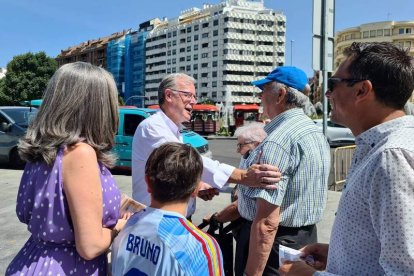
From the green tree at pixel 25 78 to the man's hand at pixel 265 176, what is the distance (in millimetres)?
60972

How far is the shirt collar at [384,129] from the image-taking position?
131cm

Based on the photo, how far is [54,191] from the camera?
1.63 meters

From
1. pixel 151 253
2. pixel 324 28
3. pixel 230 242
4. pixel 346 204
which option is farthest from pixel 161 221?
pixel 324 28

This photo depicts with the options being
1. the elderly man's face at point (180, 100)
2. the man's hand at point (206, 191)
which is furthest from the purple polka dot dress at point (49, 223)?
the elderly man's face at point (180, 100)

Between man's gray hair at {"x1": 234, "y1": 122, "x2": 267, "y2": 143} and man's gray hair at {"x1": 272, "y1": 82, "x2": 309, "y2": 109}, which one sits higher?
man's gray hair at {"x1": 272, "y1": 82, "x2": 309, "y2": 109}

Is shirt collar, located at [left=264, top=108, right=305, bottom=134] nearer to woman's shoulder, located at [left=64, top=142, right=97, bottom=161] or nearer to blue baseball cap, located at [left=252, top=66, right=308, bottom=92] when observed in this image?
blue baseball cap, located at [left=252, top=66, right=308, bottom=92]

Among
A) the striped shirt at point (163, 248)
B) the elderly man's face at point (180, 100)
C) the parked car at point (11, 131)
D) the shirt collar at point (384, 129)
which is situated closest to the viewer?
the shirt collar at point (384, 129)

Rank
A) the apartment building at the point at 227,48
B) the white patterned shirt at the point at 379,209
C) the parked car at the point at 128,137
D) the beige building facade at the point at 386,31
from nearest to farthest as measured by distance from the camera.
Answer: the white patterned shirt at the point at 379,209 → the parked car at the point at 128,137 → the beige building facade at the point at 386,31 → the apartment building at the point at 227,48

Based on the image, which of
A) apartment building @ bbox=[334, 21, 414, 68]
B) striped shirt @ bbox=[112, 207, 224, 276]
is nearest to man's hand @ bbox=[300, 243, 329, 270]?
striped shirt @ bbox=[112, 207, 224, 276]

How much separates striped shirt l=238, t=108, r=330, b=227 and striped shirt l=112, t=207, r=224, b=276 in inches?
25.6

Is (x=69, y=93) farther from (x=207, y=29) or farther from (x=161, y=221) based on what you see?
(x=207, y=29)

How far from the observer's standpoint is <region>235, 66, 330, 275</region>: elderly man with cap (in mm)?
2188

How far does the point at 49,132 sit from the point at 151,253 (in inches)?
25.4

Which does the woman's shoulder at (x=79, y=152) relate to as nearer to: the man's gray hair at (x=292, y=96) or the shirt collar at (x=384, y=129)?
the shirt collar at (x=384, y=129)
